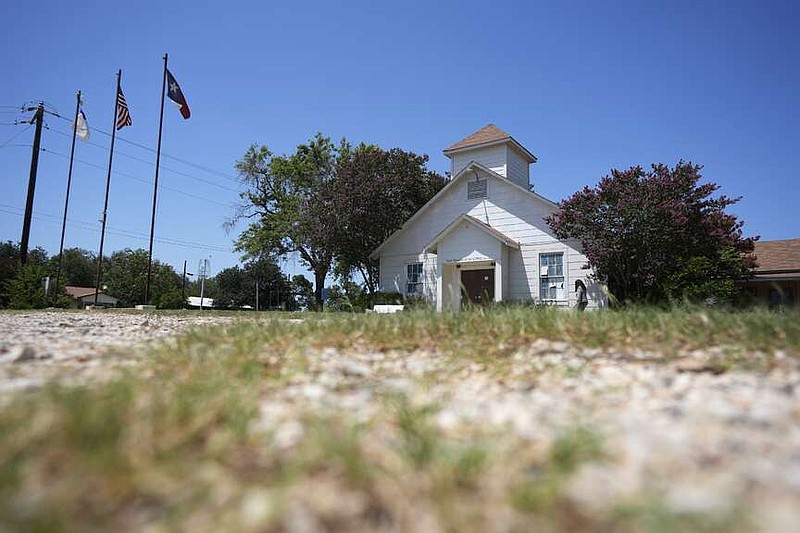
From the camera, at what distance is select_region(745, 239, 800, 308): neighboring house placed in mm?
16953

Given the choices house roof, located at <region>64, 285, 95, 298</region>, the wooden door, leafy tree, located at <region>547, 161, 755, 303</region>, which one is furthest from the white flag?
house roof, located at <region>64, 285, 95, 298</region>

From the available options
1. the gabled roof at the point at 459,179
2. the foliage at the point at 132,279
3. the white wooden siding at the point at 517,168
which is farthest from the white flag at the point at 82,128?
the foliage at the point at 132,279

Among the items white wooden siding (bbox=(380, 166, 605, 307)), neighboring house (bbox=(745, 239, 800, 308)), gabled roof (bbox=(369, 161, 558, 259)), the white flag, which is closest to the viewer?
white wooden siding (bbox=(380, 166, 605, 307))

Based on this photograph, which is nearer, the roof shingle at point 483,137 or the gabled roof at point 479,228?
the gabled roof at point 479,228

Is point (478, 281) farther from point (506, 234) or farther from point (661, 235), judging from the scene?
point (661, 235)

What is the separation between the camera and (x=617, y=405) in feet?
8.57

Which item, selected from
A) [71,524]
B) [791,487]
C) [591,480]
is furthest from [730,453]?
[71,524]

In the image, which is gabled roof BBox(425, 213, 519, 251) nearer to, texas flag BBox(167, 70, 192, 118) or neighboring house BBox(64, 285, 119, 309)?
texas flag BBox(167, 70, 192, 118)

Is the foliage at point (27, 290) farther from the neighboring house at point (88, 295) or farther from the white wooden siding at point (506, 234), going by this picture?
the neighboring house at point (88, 295)

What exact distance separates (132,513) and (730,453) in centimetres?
221

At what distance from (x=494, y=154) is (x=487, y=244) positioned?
189 inches

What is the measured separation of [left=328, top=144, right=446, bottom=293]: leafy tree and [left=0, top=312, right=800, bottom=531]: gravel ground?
16719 mm

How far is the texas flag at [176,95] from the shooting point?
70.2 ft

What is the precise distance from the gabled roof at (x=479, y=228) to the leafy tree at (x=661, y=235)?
8.14ft
